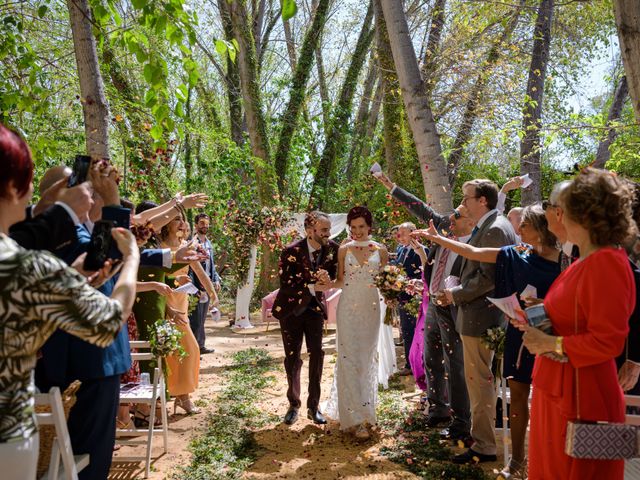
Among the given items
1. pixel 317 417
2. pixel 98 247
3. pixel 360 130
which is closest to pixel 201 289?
pixel 317 417

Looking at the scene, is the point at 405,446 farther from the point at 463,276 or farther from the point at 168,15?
the point at 168,15

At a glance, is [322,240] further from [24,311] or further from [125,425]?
[24,311]

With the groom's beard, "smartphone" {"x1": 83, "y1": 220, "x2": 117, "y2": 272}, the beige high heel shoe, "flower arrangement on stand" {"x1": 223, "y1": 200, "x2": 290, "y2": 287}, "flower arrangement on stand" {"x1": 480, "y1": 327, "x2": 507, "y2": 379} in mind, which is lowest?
the beige high heel shoe

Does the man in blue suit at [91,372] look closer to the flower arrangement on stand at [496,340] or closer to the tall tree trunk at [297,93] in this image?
the flower arrangement on stand at [496,340]

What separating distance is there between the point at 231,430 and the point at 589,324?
427 cm

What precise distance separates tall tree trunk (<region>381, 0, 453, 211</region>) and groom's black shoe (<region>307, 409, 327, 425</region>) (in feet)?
9.99

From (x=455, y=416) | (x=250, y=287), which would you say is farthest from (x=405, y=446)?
(x=250, y=287)

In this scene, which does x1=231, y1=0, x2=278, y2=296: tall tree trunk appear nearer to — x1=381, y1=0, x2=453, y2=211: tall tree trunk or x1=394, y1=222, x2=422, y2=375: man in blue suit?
x1=394, y1=222, x2=422, y2=375: man in blue suit

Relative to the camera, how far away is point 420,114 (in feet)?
23.9

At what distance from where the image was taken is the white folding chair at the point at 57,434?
2645 mm

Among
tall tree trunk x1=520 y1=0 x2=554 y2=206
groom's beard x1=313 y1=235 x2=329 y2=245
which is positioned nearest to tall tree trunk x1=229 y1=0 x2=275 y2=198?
tall tree trunk x1=520 y1=0 x2=554 y2=206

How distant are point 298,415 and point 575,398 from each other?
167 inches

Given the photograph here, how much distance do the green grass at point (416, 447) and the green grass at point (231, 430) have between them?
1.32 meters

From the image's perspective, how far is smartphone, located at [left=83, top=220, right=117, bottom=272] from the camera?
2.62 meters
